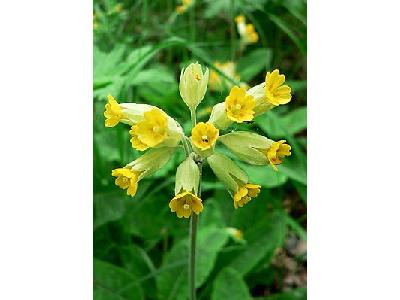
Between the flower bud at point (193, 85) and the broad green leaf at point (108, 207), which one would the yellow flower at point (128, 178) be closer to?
the flower bud at point (193, 85)

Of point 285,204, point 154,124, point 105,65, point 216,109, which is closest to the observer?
point 154,124

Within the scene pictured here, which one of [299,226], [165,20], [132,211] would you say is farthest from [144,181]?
[165,20]

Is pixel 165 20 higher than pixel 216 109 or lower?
higher

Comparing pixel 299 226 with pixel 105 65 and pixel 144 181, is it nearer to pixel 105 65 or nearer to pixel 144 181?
pixel 144 181

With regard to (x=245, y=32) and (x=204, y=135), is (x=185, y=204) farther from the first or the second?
(x=245, y=32)

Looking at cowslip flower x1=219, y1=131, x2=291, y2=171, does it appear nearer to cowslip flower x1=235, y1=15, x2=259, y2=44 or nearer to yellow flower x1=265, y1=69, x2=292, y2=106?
yellow flower x1=265, y1=69, x2=292, y2=106

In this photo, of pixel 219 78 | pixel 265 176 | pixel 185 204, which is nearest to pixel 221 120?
pixel 185 204

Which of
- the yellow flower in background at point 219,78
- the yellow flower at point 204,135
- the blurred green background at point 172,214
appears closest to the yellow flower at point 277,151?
the yellow flower at point 204,135
